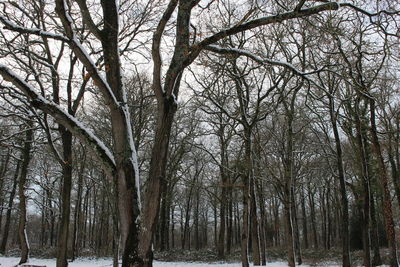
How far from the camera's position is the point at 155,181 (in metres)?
4.70

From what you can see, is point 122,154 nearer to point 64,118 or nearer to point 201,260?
point 64,118

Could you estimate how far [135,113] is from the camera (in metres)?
15.8

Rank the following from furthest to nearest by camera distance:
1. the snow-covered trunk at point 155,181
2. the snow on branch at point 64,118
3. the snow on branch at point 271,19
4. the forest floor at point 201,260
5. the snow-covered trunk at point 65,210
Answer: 1. the forest floor at point 201,260
2. the snow-covered trunk at point 65,210
3. the snow on branch at point 64,118
4. the snow on branch at point 271,19
5. the snow-covered trunk at point 155,181

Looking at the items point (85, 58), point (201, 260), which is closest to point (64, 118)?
point (85, 58)

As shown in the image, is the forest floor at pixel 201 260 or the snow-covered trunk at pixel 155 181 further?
the forest floor at pixel 201 260

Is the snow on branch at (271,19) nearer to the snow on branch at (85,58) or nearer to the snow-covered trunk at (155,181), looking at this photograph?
the snow-covered trunk at (155,181)

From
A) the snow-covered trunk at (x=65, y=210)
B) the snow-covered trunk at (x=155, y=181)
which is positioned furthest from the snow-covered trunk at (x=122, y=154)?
the snow-covered trunk at (x=65, y=210)

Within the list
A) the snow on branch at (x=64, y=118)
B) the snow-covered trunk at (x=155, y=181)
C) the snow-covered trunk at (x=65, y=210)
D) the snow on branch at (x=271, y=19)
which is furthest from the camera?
the snow-covered trunk at (x=65, y=210)

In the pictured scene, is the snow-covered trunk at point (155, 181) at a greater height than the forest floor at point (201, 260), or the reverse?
the snow-covered trunk at point (155, 181)

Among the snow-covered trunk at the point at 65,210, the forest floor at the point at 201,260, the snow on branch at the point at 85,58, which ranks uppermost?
the snow on branch at the point at 85,58

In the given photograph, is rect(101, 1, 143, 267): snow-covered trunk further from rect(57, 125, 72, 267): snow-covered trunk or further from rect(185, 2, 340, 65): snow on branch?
rect(57, 125, 72, 267): snow-covered trunk

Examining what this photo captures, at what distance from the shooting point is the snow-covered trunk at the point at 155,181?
4402 mm

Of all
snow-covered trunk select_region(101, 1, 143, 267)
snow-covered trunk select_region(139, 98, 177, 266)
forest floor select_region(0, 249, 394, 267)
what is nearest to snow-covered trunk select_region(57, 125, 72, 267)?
snow-covered trunk select_region(101, 1, 143, 267)

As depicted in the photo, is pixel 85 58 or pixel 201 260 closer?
pixel 85 58
